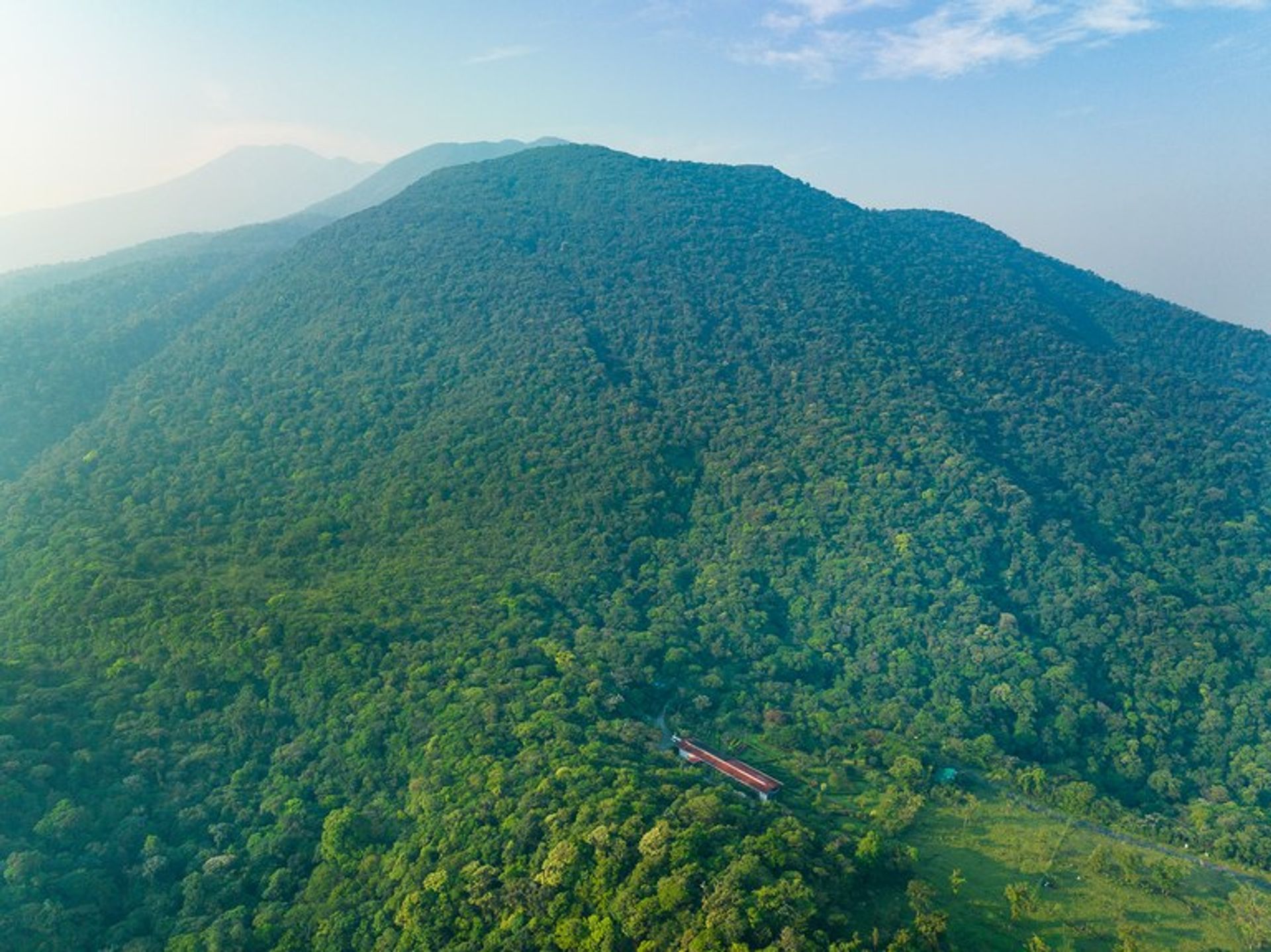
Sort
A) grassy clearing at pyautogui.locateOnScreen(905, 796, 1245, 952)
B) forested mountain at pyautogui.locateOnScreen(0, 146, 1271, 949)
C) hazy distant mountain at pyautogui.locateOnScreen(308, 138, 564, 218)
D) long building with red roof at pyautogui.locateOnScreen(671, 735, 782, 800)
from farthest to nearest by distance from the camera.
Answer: hazy distant mountain at pyautogui.locateOnScreen(308, 138, 564, 218) → long building with red roof at pyautogui.locateOnScreen(671, 735, 782, 800) → forested mountain at pyautogui.locateOnScreen(0, 146, 1271, 949) → grassy clearing at pyautogui.locateOnScreen(905, 796, 1245, 952)

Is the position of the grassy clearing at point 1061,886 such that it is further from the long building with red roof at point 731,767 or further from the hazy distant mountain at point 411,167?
the hazy distant mountain at point 411,167

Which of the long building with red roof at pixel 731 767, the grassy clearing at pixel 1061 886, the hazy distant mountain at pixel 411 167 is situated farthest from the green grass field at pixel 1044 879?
the hazy distant mountain at pixel 411 167

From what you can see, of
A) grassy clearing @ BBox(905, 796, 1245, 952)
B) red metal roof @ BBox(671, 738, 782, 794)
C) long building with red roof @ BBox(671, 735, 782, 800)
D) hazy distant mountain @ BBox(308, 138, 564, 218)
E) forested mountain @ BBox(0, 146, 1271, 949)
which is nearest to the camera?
grassy clearing @ BBox(905, 796, 1245, 952)

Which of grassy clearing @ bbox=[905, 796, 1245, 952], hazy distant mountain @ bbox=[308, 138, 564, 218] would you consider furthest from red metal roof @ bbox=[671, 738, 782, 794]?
hazy distant mountain @ bbox=[308, 138, 564, 218]

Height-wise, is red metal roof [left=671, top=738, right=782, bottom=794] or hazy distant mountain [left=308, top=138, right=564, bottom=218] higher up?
hazy distant mountain [left=308, top=138, right=564, bottom=218]

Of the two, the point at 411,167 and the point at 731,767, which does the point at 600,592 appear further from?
the point at 411,167

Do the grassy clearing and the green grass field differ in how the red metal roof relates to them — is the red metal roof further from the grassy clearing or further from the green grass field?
the grassy clearing

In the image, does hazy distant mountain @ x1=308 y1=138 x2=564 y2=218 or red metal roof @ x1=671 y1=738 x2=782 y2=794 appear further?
hazy distant mountain @ x1=308 y1=138 x2=564 y2=218
